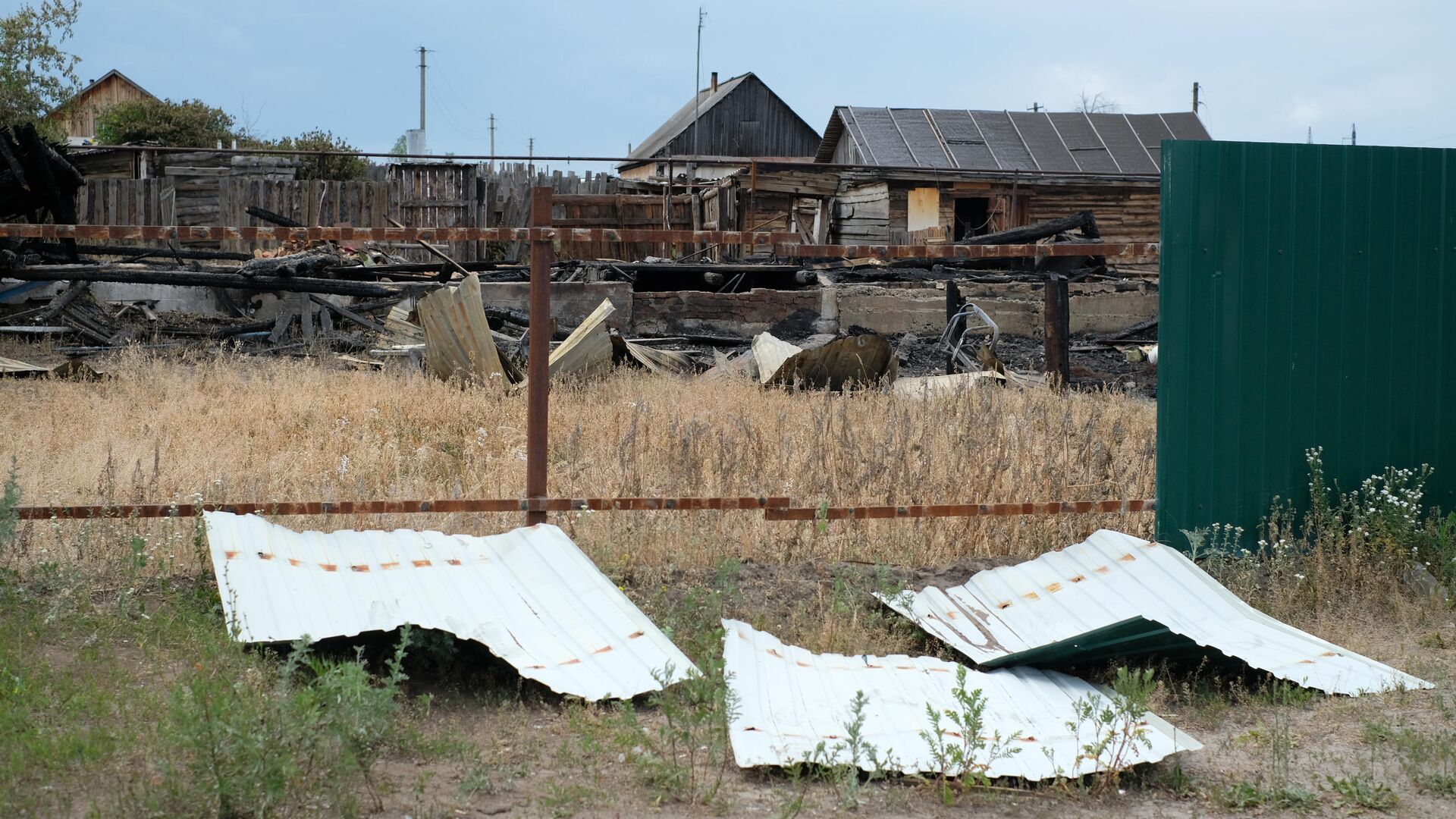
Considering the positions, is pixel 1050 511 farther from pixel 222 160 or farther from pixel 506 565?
pixel 222 160

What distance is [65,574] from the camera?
171 inches

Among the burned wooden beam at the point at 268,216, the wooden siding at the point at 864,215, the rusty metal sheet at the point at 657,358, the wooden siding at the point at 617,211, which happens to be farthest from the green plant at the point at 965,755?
the wooden siding at the point at 864,215

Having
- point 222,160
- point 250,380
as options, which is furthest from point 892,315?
point 222,160

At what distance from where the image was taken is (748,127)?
2131 inches

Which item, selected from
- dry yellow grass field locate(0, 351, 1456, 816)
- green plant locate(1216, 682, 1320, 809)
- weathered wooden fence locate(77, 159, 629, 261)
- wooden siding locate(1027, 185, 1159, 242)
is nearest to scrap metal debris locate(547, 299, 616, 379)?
dry yellow grass field locate(0, 351, 1456, 816)

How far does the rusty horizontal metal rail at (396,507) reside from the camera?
445 centimetres

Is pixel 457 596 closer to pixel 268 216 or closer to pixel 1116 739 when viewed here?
pixel 1116 739

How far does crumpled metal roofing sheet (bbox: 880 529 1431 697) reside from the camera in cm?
388

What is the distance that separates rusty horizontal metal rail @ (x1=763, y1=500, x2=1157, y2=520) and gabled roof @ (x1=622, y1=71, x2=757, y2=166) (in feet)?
156

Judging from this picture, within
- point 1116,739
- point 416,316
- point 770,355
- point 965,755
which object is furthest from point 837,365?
point 965,755

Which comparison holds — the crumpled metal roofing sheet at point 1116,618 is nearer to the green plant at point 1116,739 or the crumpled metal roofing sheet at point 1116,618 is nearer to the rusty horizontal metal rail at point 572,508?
the rusty horizontal metal rail at point 572,508

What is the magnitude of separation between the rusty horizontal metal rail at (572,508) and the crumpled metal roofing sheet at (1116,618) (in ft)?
0.75

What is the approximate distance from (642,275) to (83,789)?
532 inches

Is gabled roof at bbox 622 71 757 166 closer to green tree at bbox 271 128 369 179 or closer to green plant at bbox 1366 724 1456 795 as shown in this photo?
green tree at bbox 271 128 369 179
